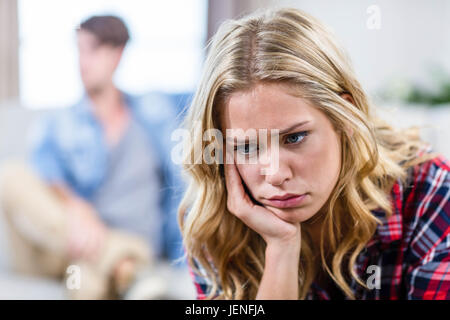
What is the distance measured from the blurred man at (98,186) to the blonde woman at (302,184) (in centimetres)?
81

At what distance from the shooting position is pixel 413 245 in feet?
2.17

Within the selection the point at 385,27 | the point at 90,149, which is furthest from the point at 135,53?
the point at 385,27

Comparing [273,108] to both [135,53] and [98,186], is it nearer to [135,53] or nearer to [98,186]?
[98,186]

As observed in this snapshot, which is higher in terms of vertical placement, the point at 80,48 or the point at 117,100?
the point at 80,48

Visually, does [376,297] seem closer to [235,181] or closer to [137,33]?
[235,181]

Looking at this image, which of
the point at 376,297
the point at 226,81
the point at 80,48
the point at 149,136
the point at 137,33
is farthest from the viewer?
the point at 137,33

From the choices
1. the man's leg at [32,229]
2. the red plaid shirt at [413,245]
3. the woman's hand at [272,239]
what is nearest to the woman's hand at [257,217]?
the woman's hand at [272,239]

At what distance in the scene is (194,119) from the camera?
585mm

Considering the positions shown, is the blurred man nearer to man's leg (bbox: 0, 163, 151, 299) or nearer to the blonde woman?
man's leg (bbox: 0, 163, 151, 299)

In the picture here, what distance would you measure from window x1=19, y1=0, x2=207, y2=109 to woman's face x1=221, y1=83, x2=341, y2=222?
120 centimetres

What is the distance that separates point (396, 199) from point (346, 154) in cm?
14

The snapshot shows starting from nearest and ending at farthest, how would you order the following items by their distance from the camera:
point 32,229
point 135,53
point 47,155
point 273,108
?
point 273,108 → point 32,229 → point 47,155 → point 135,53

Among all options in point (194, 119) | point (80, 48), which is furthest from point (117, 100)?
point (194, 119)

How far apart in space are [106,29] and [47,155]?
603 mm
